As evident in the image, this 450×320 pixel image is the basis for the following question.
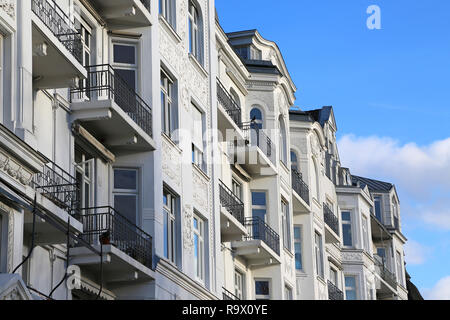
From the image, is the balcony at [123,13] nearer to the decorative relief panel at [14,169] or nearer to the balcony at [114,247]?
the balcony at [114,247]

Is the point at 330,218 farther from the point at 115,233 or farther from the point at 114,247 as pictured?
the point at 114,247

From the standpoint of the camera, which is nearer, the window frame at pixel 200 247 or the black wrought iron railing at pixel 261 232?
the window frame at pixel 200 247

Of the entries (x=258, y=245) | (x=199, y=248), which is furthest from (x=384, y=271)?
(x=199, y=248)

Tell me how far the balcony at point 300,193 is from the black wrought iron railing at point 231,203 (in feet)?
23.9

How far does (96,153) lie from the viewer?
77.8 feet

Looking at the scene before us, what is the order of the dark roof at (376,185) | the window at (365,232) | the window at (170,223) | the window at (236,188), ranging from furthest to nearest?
1. the dark roof at (376,185)
2. the window at (365,232)
3. the window at (236,188)
4. the window at (170,223)

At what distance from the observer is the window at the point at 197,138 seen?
28562 mm

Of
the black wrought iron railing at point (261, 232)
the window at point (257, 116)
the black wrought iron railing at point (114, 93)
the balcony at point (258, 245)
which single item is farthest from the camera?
the window at point (257, 116)

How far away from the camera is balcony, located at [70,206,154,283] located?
2133cm

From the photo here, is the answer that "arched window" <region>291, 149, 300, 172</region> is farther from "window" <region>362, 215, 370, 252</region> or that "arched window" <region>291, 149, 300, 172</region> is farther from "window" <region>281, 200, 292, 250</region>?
"window" <region>362, 215, 370, 252</region>

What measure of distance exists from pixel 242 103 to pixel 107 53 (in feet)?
42.1

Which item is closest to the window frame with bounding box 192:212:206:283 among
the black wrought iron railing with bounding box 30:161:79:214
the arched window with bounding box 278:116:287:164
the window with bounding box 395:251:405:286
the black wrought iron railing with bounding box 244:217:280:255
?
the black wrought iron railing with bounding box 244:217:280:255

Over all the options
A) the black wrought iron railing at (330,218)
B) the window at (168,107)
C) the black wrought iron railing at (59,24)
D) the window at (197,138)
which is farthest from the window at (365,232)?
the black wrought iron railing at (59,24)

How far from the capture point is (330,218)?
45.9 m
